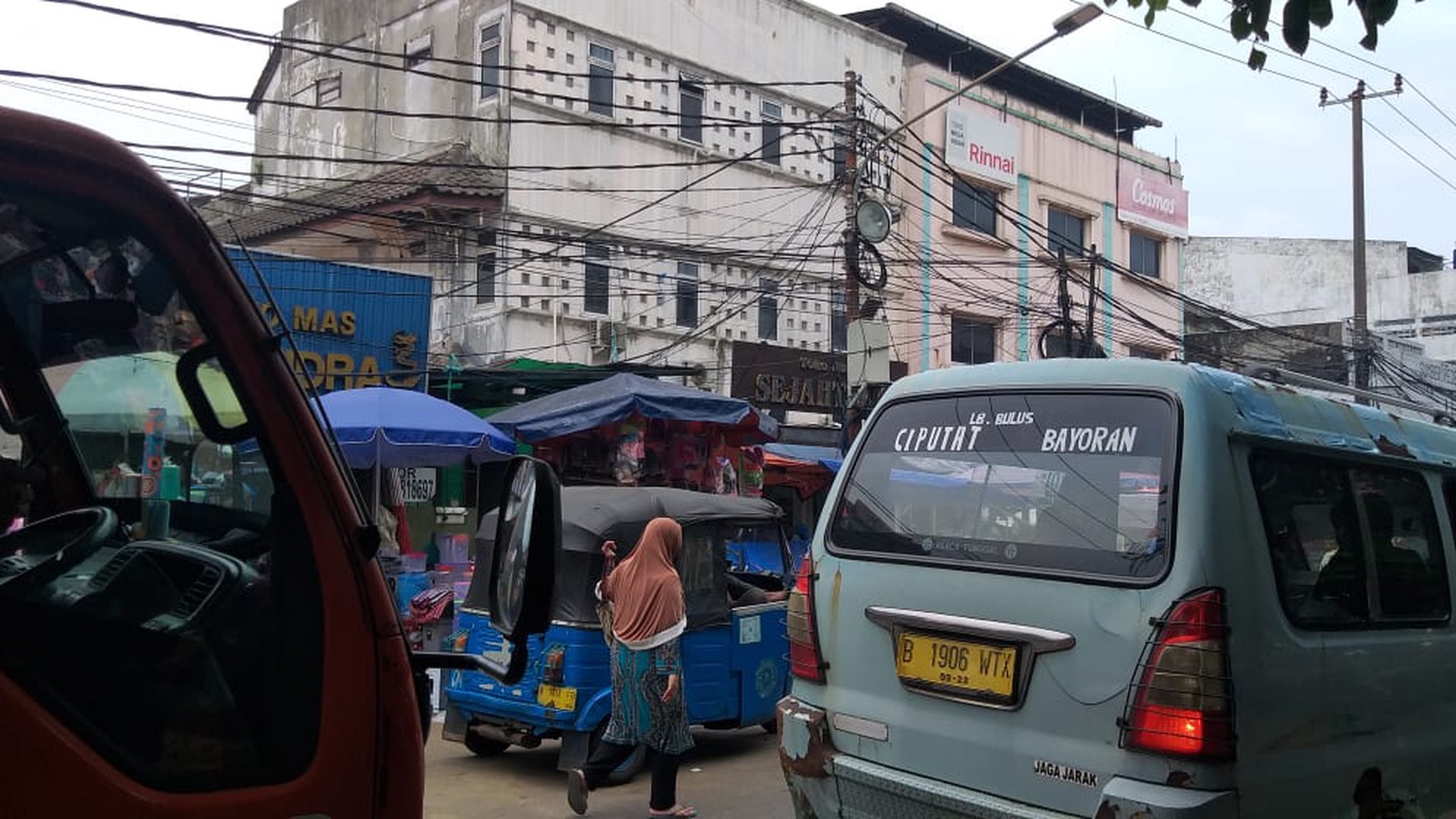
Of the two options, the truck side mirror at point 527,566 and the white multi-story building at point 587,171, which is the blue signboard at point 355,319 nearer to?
the white multi-story building at point 587,171

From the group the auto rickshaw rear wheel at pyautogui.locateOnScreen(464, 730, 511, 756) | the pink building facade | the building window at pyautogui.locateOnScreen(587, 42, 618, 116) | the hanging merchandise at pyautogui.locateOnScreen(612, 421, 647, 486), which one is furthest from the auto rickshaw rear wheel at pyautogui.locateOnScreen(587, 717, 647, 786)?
the pink building facade

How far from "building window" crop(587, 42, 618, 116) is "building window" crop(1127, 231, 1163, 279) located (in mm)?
15792

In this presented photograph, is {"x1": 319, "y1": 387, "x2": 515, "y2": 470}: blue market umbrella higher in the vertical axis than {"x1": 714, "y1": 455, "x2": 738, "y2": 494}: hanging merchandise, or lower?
higher

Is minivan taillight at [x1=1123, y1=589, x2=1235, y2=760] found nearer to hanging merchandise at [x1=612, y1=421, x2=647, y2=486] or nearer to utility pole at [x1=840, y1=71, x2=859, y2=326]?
hanging merchandise at [x1=612, y1=421, x2=647, y2=486]

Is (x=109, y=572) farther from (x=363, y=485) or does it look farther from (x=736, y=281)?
(x=736, y=281)

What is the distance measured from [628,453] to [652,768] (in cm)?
662

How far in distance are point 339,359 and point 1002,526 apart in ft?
48.7

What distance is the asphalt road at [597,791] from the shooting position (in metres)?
6.85

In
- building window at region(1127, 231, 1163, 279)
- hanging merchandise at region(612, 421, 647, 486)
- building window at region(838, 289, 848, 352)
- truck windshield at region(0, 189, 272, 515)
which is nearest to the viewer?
truck windshield at region(0, 189, 272, 515)

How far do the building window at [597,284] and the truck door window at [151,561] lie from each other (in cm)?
1787

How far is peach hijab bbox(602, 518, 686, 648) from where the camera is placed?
6438 millimetres

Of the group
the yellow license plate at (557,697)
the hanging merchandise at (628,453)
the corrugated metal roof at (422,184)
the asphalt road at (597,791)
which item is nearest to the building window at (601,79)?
the corrugated metal roof at (422,184)

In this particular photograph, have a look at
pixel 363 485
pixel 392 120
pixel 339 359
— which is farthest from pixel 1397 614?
pixel 392 120

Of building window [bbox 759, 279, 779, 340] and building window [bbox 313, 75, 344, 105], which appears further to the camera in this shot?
building window [bbox 313, 75, 344, 105]
